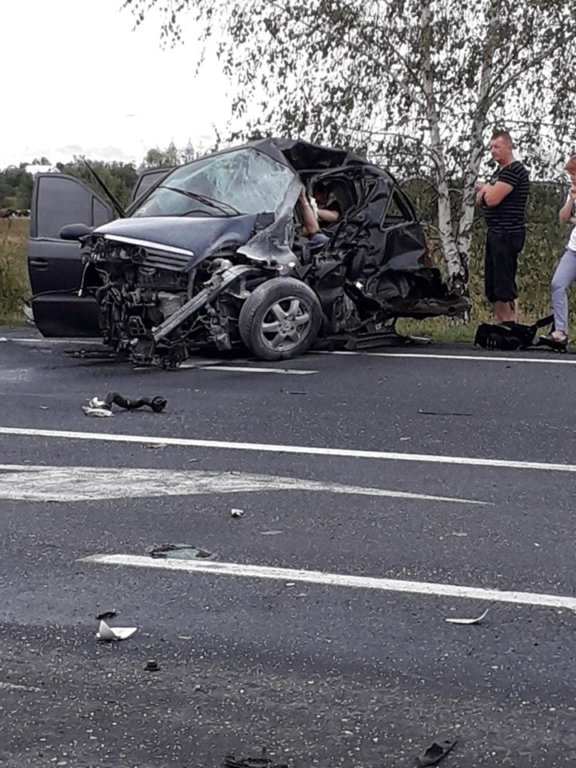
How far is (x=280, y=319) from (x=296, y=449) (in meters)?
3.46

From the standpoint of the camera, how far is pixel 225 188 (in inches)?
450

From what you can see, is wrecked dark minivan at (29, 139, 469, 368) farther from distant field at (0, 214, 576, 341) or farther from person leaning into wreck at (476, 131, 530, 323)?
distant field at (0, 214, 576, 341)

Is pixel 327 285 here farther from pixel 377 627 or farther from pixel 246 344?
pixel 377 627

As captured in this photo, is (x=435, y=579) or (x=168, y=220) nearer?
(x=435, y=579)

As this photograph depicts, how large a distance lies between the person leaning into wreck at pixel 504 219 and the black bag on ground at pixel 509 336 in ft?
1.50

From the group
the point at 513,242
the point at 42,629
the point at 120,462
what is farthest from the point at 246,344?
the point at 42,629

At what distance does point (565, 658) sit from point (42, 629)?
180 cm

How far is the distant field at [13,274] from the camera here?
51.2ft

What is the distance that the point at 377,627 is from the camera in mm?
4531

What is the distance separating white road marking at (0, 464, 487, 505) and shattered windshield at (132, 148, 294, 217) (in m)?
4.52

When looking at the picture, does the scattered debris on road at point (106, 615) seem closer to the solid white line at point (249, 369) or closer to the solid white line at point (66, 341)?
the solid white line at point (249, 369)

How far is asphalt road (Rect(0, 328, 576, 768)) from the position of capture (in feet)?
12.3

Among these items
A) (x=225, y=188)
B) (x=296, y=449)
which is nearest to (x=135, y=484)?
(x=296, y=449)

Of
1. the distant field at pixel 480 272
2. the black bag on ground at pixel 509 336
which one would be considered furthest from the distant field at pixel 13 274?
the black bag on ground at pixel 509 336
